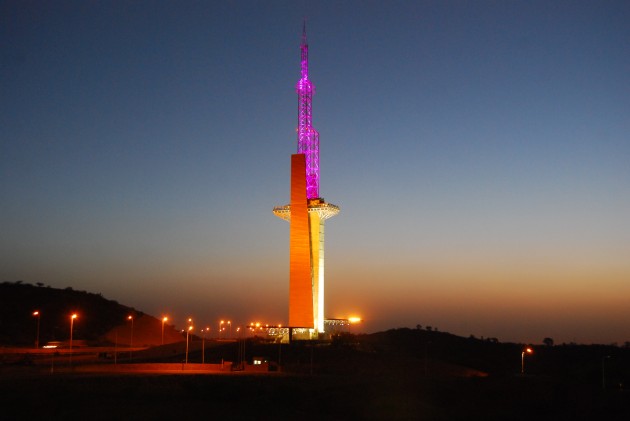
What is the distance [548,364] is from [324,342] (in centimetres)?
2905

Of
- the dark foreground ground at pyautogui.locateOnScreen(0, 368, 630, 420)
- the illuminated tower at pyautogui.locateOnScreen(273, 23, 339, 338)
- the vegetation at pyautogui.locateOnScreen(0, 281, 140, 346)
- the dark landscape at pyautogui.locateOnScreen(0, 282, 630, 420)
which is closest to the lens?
the dark foreground ground at pyautogui.locateOnScreen(0, 368, 630, 420)

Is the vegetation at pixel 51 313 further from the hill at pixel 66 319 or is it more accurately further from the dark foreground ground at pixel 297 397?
the dark foreground ground at pixel 297 397

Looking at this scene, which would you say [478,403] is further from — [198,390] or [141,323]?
[141,323]

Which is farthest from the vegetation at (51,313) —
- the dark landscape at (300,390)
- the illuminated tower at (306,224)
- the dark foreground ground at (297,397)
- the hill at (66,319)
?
the dark foreground ground at (297,397)

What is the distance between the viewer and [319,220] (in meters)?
77.2

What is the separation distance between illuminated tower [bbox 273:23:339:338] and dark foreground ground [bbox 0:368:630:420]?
22.7 metres

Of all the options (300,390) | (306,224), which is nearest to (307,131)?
(306,224)

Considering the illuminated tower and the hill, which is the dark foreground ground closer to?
→ the illuminated tower

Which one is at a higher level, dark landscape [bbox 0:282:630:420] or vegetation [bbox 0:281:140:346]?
vegetation [bbox 0:281:140:346]

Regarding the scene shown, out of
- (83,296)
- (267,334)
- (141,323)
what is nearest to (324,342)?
(267,334)

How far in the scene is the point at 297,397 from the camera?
44188 mm

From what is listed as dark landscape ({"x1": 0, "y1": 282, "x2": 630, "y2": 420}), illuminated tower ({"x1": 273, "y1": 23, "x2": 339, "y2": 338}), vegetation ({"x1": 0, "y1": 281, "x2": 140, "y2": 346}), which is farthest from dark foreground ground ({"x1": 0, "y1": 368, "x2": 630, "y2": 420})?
vegetation ({"x1": 0, "y1": 281, "x2": 140, "y2": 346})

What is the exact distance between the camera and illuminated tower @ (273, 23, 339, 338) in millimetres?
74375

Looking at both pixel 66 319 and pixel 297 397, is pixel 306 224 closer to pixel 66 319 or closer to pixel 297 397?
pixel 297 397
